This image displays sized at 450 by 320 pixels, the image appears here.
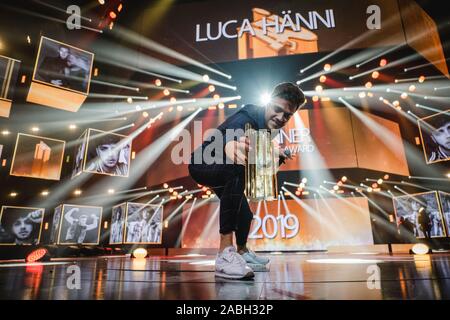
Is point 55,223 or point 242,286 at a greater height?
point 55,223

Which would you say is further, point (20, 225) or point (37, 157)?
point (37, 157)

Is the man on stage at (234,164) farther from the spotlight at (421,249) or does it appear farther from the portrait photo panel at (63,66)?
the portrait photo panel at (63,66)

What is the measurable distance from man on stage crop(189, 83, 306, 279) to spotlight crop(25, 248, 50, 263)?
3.70m

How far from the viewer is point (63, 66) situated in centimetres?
629

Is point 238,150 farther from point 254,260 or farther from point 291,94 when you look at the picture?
point 254,260

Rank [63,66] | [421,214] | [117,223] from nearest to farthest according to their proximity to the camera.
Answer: [63,66] → [421,214] → [117,223]

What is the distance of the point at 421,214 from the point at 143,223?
8756mm

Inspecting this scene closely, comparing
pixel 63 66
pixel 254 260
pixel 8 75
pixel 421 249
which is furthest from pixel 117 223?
pixel 421 249

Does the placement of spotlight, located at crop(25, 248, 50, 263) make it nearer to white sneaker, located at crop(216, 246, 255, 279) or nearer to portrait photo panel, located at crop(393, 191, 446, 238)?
white sneaker, located at crop(216, 246, 255, 279)

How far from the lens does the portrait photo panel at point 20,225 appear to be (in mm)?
6090

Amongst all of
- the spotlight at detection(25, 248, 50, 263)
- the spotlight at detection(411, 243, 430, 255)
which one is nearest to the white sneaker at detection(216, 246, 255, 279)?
the spotlight at detection(25, 248, 50, 263)

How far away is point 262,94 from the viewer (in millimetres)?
6766
